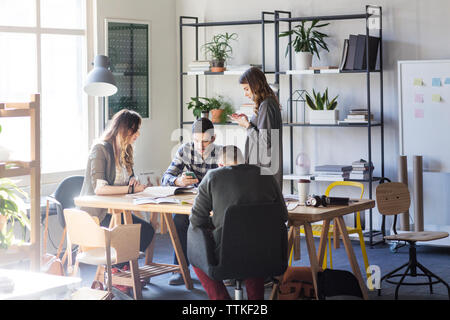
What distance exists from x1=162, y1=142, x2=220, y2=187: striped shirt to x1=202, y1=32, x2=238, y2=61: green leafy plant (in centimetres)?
205

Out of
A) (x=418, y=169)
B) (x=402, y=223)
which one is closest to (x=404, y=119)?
(x=418, y=169)

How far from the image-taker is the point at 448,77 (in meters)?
6.08

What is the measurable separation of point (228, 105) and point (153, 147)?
0.91m

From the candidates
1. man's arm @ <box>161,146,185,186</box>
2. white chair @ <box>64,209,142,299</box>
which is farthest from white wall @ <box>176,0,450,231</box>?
white chair @ <box>64,209,142,299</box>

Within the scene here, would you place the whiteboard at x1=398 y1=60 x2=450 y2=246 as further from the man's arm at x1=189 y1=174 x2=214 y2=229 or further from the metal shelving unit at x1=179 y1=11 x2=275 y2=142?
the man's arm at x1=189 y1=174 x2=214 y2=229

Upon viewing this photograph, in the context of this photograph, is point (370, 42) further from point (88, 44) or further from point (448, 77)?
point (88, 44)

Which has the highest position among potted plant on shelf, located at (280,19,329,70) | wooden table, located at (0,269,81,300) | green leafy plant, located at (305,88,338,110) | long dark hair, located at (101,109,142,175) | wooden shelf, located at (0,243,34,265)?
potted plant on shelf, located at (280,19,329,70)

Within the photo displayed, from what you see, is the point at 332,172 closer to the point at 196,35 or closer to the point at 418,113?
the point at 418,113

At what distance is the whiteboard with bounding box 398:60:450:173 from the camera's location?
612 cm

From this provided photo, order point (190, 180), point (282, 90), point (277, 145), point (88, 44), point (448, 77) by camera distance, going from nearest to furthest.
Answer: point (277, 145)
point (190, 180)
point (448, 77)
point (88, 44)
point (282, 90)

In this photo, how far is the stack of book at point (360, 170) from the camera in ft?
21.2

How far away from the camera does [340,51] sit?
6.86 m

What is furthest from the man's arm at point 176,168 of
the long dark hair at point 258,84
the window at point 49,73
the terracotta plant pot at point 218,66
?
the terracotta plant pot at point 218,66

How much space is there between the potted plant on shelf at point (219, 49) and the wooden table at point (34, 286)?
4.64 meters
